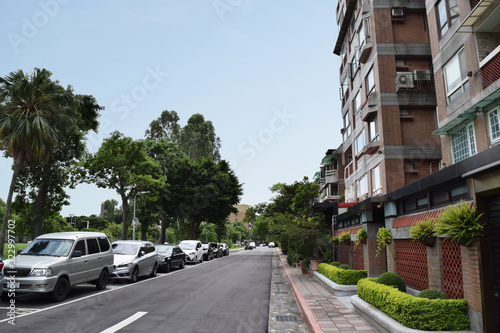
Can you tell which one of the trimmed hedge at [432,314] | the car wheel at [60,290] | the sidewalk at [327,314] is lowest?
the sidewalk at [327,314]

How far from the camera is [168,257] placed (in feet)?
68.2

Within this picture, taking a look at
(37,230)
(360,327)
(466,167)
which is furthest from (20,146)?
(466,167)

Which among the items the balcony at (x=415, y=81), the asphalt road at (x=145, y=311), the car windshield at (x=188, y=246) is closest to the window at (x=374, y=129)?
the balcony at (x=415, y=81)

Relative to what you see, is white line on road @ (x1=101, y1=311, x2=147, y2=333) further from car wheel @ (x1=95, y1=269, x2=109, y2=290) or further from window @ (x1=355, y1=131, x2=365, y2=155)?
window @ (x1=355, y1=131, x2=365, y2=155)

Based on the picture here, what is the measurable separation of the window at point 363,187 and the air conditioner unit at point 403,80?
20.0ft

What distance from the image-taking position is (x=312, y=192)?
30203mm

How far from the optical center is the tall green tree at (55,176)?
95.2 feet

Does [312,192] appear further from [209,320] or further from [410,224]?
[209,320]

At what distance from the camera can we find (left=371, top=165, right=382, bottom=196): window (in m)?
20.4

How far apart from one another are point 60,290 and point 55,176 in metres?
21.8

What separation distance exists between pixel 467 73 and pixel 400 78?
23.8 feet

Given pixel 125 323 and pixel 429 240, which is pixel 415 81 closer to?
pixel 429 240

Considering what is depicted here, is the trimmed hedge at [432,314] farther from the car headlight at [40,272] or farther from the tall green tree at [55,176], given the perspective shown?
the tall green tree at [55,176]

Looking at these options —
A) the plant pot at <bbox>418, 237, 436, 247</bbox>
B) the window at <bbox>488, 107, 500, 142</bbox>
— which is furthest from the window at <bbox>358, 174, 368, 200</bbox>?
the plant pot at <bbox>418, 237, 436, 247</bbox>
